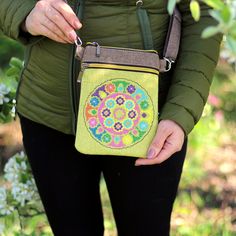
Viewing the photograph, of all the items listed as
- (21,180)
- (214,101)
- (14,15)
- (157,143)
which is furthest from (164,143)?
(214,101)

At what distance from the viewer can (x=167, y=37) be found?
1820 millimetres

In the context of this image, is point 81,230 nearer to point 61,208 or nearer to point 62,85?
point 61,208

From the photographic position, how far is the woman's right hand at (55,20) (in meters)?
1.72

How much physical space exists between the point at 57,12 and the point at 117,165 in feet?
1.46

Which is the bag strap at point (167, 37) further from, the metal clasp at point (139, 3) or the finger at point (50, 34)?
the finger at point (50, 34)

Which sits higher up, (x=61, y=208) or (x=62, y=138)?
(x=62, y=138)

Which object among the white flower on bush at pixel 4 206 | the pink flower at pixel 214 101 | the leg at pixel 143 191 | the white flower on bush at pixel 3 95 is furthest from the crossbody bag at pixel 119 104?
the pink flower at pixel 214 101

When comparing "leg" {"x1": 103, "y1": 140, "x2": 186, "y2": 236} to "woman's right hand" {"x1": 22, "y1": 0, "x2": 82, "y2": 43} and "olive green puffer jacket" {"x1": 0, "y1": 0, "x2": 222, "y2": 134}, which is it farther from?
"woman's right hand" {"x1": 22, "y1": 0, "x2": 82, "y2": 43}

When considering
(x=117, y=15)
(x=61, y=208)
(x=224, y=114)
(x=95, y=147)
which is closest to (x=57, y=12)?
(x=117, y=15)

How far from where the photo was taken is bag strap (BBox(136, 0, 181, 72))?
1.81 meters

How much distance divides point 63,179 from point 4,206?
1.03 metres

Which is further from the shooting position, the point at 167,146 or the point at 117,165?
the point at 117,165

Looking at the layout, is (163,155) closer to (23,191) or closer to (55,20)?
(55,20)

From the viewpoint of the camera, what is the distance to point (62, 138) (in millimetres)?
1931
